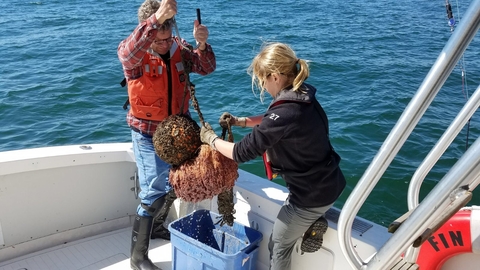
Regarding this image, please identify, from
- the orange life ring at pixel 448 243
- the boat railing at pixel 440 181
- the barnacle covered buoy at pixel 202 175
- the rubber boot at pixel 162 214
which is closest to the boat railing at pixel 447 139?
the boat railing at pixel 440 181

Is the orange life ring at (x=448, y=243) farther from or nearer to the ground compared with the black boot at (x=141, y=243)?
farther from the ground

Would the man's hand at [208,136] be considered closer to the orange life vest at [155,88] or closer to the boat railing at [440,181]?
the orange life vest at [155,88]

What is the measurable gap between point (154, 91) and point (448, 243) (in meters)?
1.89

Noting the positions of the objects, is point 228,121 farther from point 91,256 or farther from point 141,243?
point 91,256

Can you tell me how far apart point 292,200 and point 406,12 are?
1459cm

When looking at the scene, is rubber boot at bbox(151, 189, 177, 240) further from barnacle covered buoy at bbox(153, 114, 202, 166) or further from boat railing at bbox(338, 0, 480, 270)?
boat railing at bbox(338, 0, 480, 270)

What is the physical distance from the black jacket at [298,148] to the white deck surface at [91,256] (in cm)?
145

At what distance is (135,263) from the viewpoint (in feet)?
10.6

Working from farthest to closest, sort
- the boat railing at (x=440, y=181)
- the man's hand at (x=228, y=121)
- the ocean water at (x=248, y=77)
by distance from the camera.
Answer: the ocean water at (x=248, y=77) → the man's hand at (x=228, y=121) → the boat railing at (x=440, y=181)

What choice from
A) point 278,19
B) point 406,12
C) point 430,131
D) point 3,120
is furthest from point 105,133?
point 406,12

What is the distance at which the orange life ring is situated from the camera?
218cm

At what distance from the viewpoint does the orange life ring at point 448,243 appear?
2184mm

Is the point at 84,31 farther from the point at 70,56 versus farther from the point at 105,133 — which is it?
the point at 105,133

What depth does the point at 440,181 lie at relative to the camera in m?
1.28
